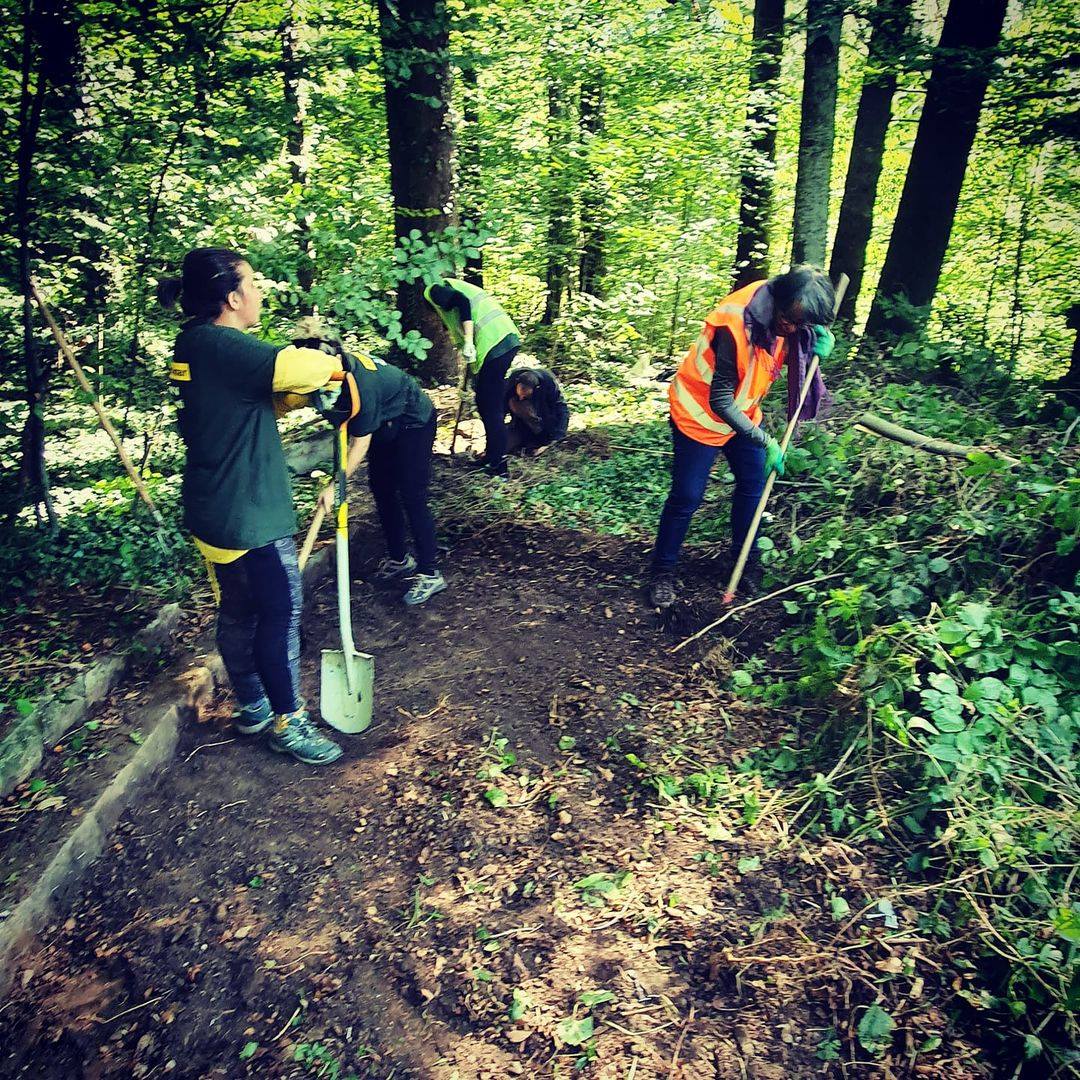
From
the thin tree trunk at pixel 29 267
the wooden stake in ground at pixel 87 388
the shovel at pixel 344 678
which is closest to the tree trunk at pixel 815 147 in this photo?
the shovel at pixel 344 678

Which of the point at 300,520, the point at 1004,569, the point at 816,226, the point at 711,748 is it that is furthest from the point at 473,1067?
the point at 816,226

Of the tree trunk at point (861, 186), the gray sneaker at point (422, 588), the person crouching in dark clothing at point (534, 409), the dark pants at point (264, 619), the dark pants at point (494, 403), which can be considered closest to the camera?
the dark pants at point (264, 619)

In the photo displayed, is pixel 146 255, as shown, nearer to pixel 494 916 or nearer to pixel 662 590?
pixel 662 590

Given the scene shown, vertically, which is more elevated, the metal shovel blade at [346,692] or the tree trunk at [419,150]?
the tree trunk at [419,150]

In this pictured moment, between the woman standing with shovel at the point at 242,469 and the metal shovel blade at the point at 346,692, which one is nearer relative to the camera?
the woman standing with shovel at the point at 242,469

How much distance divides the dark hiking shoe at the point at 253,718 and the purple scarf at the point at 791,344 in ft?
9.97

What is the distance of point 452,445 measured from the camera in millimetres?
5953

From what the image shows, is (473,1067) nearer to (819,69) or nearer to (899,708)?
(899,708)

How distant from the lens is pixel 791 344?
3918mm

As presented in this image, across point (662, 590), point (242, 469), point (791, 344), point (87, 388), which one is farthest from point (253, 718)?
point (791, 344)

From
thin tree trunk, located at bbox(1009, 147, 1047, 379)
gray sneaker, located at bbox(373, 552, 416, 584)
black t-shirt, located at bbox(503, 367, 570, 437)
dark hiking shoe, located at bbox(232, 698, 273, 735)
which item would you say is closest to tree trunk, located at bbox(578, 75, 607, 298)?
black t-shirt, located at bbox(503, 367, 570, 437)

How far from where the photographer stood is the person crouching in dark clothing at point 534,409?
556 centimetres

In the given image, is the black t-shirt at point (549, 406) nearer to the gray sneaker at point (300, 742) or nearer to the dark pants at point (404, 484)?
the dark pants at point (404, 484)

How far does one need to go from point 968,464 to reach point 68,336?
5.29 meters
